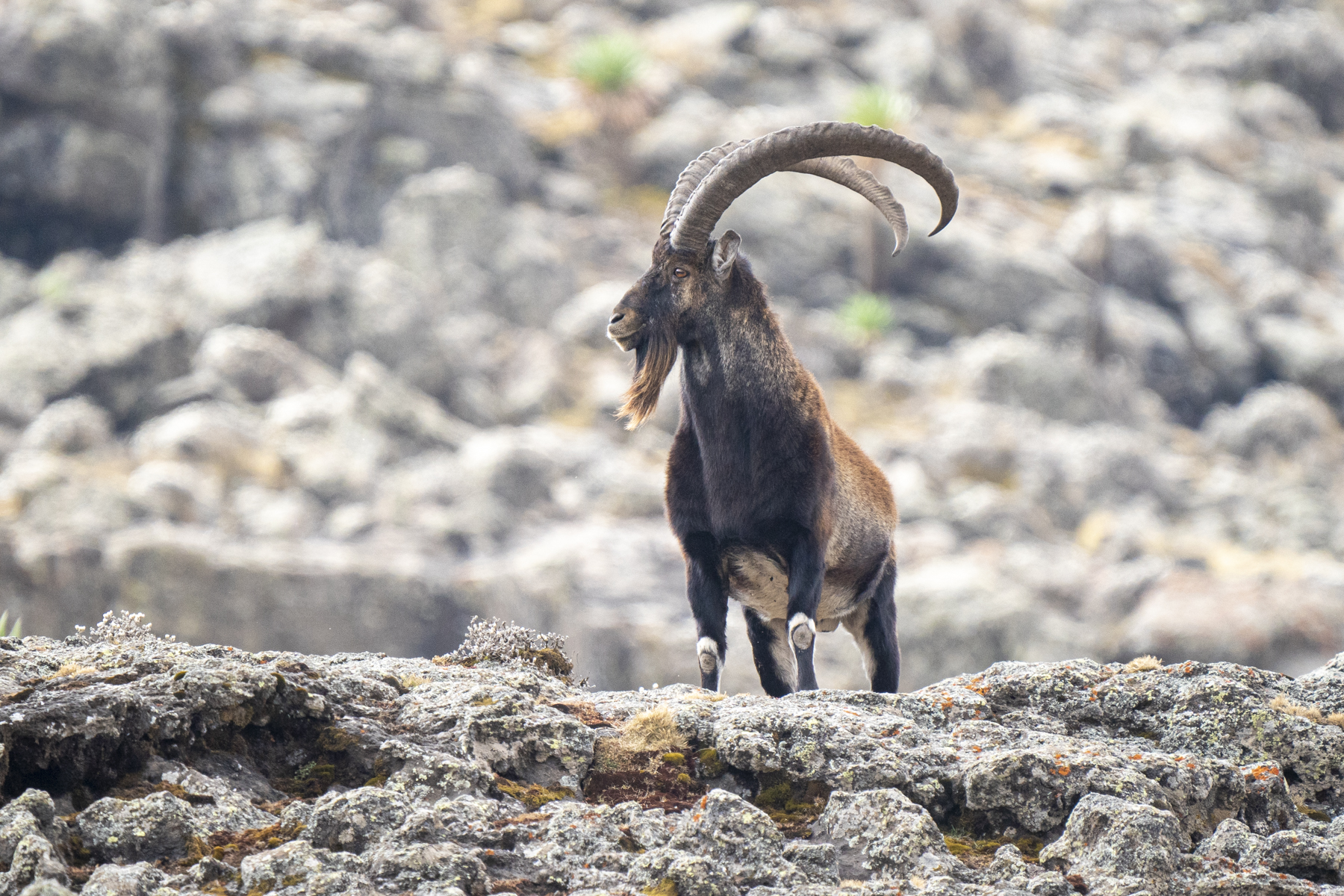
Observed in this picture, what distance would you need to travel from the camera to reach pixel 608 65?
39344 mm

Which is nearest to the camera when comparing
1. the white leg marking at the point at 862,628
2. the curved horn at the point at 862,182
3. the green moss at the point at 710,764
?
the green moss at the point at 710,764

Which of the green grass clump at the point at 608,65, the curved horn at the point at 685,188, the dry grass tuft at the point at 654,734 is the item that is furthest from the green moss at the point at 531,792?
the green grass clump at the point at 608,65

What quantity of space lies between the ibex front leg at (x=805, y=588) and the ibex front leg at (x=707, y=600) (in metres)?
0.43

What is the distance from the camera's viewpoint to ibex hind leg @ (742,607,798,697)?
7938 millimetres

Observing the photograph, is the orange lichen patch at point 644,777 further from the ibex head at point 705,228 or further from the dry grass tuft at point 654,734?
the ibex head at point 705,228

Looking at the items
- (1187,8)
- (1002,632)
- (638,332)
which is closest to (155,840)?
(638,332)

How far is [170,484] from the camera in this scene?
2598 centimetres

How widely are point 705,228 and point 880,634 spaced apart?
2880 mm

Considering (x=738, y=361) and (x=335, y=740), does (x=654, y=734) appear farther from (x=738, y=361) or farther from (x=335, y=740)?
→ (x=738, y=361)

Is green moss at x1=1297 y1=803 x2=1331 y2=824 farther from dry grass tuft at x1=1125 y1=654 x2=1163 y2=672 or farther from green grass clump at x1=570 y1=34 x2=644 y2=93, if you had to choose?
green grass clump at x1=570 y1=34 x2=644 y2=93

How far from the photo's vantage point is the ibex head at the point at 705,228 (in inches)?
300

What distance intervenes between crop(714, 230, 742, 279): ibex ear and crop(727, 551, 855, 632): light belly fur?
1.75 metres

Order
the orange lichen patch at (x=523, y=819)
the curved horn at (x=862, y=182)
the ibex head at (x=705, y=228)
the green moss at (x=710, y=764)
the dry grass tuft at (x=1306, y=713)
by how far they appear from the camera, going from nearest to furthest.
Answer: the orange lichen patch at (x=523, y=819) → the green moss at (x=710, y=764) → the dry grass tuft at (x=1306, y=713) → the ibex head at (x=705, y=228) → the curved horn at (x=862, y=182)

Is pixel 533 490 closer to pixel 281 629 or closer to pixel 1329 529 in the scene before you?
pixel 281 629
